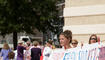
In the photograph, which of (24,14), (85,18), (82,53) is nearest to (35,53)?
(85,18)

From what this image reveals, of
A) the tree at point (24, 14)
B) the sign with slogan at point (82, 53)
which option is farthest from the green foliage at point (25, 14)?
the sign with slogan at point (82, 53)

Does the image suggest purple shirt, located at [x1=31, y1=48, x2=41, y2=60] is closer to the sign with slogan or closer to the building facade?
the building facade

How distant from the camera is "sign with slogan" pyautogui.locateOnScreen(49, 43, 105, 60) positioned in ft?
16.7

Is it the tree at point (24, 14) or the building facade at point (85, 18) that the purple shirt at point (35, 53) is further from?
the tree at point (24, 14)

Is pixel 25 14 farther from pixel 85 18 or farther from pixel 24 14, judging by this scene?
pixel 85 18

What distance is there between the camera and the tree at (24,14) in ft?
98.0

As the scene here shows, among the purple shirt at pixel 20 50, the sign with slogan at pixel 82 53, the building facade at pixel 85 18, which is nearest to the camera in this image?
the sign with slogan at pixel 82 53

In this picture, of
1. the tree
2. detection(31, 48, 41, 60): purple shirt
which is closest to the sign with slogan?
detection(31, 48, 41, 60): purple shirt

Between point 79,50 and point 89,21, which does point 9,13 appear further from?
point 79,50

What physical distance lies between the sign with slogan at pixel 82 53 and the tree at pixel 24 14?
24379 mm

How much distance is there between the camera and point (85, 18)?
33.4 ft

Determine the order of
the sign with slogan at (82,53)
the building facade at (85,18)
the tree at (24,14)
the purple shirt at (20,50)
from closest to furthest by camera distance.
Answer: the sign with slogan at (82,53)
the building facade at (85,18)
the purple shirt at (20,50)
the tree at (24,14)

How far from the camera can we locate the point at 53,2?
31.3 m

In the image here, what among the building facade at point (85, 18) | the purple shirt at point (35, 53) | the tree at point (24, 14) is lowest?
the tree at point (24, 14)
